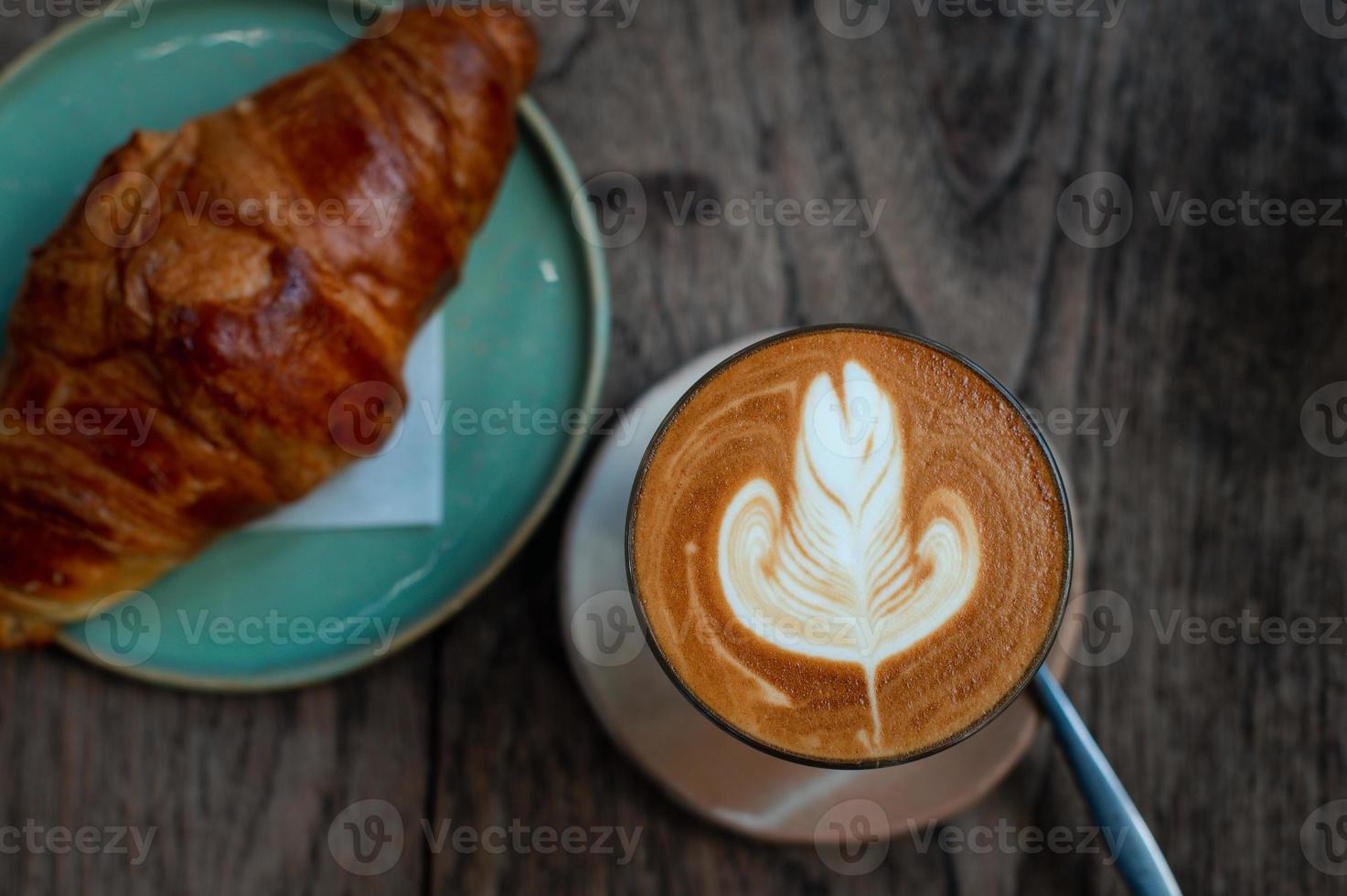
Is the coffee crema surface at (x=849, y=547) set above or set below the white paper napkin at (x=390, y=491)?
above

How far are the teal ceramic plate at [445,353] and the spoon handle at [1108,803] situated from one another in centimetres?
55

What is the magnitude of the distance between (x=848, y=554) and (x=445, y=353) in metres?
0.53

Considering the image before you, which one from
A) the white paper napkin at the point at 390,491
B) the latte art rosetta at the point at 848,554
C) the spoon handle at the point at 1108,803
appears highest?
the latte art rosetta at the point at 848,554

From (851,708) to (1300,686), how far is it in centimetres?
67

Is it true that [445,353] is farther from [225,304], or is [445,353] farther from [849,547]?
[849,547]

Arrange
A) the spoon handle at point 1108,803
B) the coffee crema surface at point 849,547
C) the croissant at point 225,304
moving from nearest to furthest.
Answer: the coffee crema surface at point 849,547 → the croissant at point 225,304 → the spoon handle at point 1108,803

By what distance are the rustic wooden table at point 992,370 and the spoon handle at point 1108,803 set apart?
0.31 feet

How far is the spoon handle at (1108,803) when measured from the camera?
1001 mm

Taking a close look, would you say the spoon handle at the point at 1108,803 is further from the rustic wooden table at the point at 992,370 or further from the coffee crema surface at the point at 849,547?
the coffee crema surface at the point at 849,547

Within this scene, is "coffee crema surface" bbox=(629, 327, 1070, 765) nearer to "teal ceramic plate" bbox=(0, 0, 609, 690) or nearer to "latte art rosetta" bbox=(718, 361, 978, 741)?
"latte art rosetta" bbox=(718, 361, 978, 741)

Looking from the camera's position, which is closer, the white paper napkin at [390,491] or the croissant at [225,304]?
the croissant at [225,304]

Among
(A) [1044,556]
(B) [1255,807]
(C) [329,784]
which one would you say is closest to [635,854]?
(C) [329,784]

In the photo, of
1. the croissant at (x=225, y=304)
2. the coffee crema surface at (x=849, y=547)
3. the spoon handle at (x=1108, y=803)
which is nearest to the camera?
the coffee crema surface at (x=849, y=547)

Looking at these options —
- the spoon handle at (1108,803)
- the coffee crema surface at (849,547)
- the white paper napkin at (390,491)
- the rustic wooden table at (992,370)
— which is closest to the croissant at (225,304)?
the white paper napkin at (390,491)
